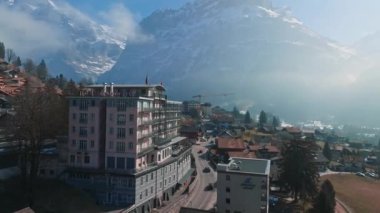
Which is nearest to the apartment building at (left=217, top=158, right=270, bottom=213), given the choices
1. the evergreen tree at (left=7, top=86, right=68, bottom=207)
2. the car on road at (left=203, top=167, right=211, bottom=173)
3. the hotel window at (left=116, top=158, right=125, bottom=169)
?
the hotel window at (left=116, top=158, right=125, bottom=169)

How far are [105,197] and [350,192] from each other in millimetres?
68020

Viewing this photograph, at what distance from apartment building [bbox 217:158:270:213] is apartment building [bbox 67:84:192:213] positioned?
40.7ft

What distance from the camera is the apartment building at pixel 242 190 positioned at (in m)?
69.1

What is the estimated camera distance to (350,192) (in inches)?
4301

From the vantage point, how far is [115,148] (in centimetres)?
7094

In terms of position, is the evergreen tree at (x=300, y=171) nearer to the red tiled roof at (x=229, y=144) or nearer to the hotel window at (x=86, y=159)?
the red tiled roof at (x=229, y=144)

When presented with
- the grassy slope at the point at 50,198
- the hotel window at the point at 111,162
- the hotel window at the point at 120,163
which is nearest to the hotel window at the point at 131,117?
the hotel window at the point at 120,163

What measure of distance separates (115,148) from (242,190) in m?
21.9

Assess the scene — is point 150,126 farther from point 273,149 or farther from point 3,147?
point 273,149

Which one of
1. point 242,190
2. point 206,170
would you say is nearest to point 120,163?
point 242,190

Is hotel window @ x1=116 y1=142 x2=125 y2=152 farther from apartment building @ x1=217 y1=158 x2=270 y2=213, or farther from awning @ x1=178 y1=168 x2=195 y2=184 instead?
awning @ x1=178 y1=168 x2=195 y2=184

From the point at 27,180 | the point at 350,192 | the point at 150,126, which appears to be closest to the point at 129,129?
the point at 150,126

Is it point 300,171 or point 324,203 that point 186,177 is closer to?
point 300,171

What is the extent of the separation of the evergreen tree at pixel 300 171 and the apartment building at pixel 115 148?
2711 cm
